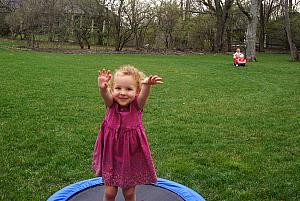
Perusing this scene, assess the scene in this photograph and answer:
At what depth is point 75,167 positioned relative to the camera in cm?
439

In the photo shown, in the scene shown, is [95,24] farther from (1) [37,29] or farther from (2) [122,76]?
(2) [122,76]

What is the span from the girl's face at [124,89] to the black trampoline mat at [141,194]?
1.03 metres

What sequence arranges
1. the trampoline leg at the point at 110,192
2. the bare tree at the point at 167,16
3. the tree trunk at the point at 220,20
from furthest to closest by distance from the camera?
the tree trunk at the point at 220,20 < the bare tree at the point at 167,16 < the trampoline leg at the point at 110,192

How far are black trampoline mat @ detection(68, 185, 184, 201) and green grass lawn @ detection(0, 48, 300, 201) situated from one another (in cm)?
56

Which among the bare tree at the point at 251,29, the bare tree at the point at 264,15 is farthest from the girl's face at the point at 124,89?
the bare tree at the point at 264,15

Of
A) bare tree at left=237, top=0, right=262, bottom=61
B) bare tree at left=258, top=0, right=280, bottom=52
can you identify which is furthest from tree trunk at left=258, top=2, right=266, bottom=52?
bare tree at left=237, top=0, right=262, bottom=61

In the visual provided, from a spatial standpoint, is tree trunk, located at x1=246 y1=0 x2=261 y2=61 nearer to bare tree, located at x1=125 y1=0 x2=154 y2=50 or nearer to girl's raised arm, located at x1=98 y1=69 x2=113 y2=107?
bare tree, located at x1=125 y1=0 x2=154 y2=50

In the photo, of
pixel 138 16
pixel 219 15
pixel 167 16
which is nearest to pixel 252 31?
pixel 167 16

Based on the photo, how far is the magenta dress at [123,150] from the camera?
2662 mm

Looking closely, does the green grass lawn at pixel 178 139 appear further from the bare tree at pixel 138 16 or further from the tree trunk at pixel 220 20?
the tree trunk at pixel 220 20

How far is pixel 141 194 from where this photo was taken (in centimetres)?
330

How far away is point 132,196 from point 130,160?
358 millimetres

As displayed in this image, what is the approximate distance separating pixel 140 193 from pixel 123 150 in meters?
0.84

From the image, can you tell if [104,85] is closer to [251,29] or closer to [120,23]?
[251,29]
